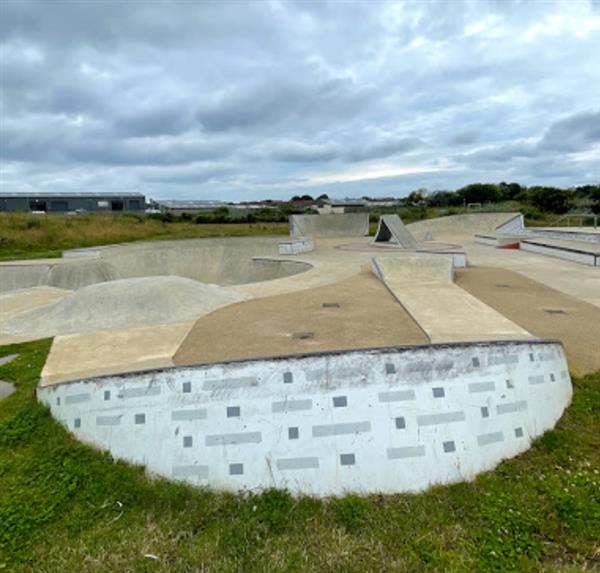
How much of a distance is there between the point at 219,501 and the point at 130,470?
3.37 ft

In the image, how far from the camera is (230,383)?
499cm

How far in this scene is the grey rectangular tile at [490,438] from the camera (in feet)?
16.1

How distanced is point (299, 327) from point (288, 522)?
3714 mm

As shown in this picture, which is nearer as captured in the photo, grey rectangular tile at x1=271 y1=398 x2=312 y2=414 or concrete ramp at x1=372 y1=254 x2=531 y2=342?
grey rectangular tile at x1=271 y1=398 x2=312 y2=414

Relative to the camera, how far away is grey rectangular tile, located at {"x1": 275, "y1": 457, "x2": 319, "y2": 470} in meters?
4.64

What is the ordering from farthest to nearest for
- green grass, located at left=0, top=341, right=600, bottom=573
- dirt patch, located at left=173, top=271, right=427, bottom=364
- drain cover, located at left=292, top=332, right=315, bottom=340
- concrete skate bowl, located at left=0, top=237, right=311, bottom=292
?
concrete skate bowl, located at left=0, top=237, right=311, bottom=292, drain cover, located at left=292, top=332, right=315, bottom=340, dirt patch, located at left=173, top=271, right=427, bottom=364, green grass, located at left=0, top=341, right=600, bottom=573

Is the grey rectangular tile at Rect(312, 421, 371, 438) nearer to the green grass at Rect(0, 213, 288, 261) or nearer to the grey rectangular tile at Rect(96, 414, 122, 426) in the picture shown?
the grey rectangular tile at Rect(96, 414, 122, 426)

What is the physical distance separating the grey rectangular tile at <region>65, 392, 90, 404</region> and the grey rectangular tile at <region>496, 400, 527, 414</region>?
15.2 ft

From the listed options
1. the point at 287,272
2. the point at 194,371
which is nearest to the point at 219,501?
the point at 194,371

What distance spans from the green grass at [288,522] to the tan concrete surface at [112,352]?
41.0 inches

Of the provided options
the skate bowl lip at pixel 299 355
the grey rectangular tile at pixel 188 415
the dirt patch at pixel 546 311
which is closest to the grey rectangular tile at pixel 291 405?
the skate bowl lip at pixel 299 355


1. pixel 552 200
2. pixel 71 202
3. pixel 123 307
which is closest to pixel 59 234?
pixel 123 307

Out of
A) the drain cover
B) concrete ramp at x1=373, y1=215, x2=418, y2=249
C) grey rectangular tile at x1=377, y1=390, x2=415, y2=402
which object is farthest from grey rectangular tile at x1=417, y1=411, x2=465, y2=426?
concrete ramp at x1=373, y1=215, x2=418, y2=249

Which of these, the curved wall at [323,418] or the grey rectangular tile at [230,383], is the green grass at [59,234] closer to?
the curved wall at [323,418]
